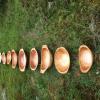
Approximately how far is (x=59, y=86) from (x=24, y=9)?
3.98 feet

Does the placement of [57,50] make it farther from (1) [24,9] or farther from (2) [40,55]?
(1) [24,9]

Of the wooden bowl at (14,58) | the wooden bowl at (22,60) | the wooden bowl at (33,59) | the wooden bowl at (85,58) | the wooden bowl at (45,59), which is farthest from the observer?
the wooden bowl at (14,58)

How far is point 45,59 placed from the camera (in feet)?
9.83

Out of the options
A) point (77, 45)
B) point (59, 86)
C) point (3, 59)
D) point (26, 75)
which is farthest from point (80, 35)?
point (3, 59)

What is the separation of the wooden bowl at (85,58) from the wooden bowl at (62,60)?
192mm

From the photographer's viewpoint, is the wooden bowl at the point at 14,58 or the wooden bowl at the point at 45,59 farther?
the wooden bowl at the point at 14,58

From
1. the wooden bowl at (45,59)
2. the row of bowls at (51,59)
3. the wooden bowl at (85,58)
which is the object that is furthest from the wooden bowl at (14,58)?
the wooden bowl at (85,58)

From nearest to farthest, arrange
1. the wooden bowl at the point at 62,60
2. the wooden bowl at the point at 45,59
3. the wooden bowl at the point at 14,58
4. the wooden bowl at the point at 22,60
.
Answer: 1. the wooden bowl at the point at 62,60
2. the wooden bowl at the point at 45,59
3. the wooden bowl at the point at 22,60
4. the wooden bowl at the point at 14,58

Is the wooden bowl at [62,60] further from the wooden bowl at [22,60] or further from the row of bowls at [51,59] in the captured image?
the wooden bowl at [22,60]

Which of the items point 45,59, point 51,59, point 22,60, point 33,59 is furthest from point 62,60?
point 22,60

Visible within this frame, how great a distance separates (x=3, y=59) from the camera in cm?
440

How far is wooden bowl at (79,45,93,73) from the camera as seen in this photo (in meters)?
2.35

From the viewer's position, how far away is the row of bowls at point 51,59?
239 centimetres

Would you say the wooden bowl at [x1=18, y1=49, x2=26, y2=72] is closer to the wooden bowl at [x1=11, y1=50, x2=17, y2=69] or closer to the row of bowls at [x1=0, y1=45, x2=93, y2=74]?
the row of bowls at [x1=0, y1=45, x2=93, y2=74]
